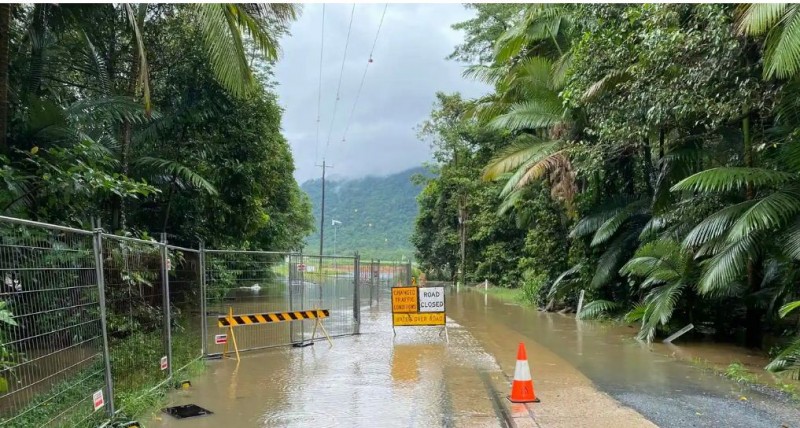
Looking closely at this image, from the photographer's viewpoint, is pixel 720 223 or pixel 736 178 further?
pixel 720 223

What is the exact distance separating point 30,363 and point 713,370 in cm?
899

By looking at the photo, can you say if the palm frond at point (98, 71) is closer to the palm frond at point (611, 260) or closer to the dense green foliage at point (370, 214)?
the palm frond at point (611, 260)

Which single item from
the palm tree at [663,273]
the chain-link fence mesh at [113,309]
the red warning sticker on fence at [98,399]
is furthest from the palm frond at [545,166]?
the red warning sticker on fence at [98,399]

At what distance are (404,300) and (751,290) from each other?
6.79 meters

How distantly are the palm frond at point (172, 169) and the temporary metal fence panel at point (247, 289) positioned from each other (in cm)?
304

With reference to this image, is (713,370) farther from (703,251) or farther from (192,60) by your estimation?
(192,60)

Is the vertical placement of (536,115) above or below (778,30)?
above

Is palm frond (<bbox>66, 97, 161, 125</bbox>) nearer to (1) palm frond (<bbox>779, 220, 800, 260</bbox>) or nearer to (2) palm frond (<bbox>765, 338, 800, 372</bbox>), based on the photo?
(1) palm frond (<bbox>779, 220, 800, 260</bbox>)

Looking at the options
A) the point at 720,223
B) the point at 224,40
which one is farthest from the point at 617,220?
the point at 224,40

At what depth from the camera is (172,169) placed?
1319 centimetres

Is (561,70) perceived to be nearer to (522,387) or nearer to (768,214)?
(768,214)

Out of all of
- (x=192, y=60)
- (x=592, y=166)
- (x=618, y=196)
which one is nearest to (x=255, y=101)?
(x=192, y=60)

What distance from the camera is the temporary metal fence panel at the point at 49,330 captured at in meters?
4.38

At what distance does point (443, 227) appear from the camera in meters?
49.2
